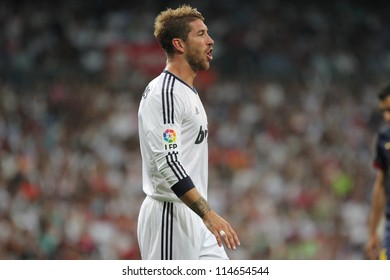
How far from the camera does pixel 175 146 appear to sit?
5.32 meters

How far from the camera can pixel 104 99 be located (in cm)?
1583

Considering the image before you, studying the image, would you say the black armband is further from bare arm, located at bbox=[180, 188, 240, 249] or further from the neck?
the neck

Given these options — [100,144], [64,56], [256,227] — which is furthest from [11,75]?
[256,227]

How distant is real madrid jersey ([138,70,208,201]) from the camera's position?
5.30 m

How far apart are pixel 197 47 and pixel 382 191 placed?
75.8 inches

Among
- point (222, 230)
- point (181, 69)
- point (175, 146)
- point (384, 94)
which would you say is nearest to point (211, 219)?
point (222, 230)

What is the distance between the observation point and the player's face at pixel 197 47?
18.5 ft

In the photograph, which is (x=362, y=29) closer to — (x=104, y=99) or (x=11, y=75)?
(x=104, y=99)

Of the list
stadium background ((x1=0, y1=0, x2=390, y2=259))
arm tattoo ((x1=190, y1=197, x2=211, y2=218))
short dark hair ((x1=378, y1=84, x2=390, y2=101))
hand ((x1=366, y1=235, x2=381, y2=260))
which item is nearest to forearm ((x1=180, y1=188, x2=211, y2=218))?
arm tattoo ((x1=190, y1=197, x2=211, y2=218))

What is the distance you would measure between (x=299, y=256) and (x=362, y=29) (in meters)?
6.12

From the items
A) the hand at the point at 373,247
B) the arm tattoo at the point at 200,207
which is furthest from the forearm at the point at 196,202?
the hand at the point at 373,247

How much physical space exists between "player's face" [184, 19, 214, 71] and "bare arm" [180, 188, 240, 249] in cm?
86

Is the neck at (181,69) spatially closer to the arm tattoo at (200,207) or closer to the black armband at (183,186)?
the black armband at (183,186)

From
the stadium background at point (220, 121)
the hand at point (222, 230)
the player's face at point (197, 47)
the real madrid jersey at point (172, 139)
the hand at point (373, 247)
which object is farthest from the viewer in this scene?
the stadium background at point (220, 121)
